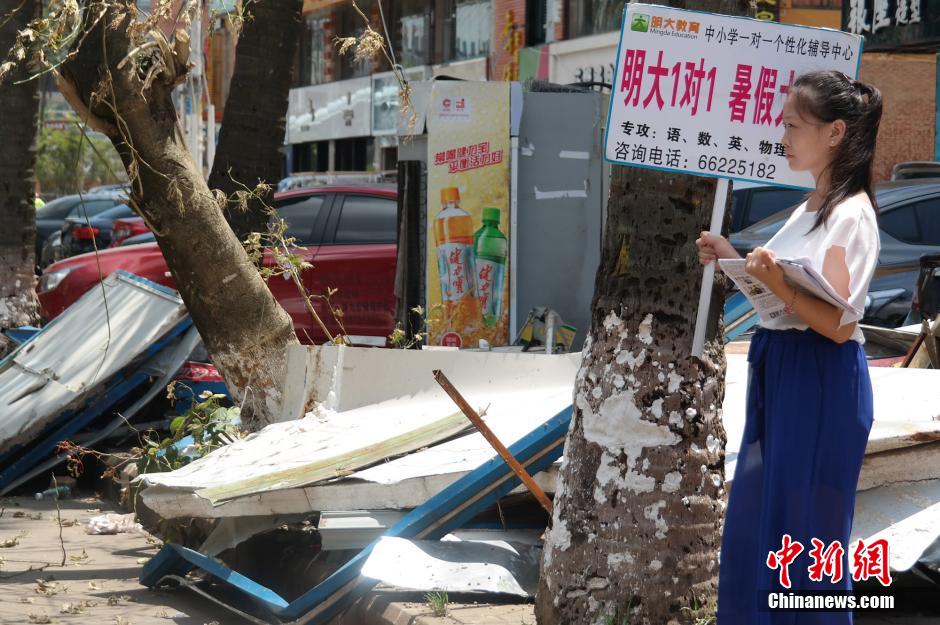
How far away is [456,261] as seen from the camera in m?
8.77

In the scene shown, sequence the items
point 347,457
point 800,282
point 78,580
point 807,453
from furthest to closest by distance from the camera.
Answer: point 78,580 → point 347,457 → point 807,453 → point 800,282

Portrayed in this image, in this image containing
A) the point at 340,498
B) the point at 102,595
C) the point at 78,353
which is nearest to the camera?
the point at 340,498

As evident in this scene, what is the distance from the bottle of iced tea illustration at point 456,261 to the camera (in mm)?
8758

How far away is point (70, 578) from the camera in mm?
6312

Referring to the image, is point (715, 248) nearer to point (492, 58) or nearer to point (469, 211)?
point (469, 211)

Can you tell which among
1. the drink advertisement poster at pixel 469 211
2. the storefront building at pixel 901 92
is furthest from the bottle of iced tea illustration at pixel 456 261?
the storefront building at pixel 901 92

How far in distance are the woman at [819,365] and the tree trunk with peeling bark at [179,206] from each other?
391 centimetres

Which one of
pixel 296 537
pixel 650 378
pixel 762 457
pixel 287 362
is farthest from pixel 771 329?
pixel 287 362

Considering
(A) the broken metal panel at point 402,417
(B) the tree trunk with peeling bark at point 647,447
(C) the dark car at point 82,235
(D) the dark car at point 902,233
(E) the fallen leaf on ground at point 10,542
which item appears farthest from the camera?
(C) the dark car at point 82,235

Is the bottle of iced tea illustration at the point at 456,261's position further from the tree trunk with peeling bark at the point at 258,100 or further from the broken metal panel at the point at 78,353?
the broken metal panel at the point at 78,353

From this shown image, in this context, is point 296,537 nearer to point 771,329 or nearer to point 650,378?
point 650,378

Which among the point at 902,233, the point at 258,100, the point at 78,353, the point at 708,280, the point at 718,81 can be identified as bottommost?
the point at 78,353

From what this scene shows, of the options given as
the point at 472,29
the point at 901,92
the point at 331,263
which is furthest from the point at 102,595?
the point at 472,29

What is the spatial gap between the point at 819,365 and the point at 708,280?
0.73m
